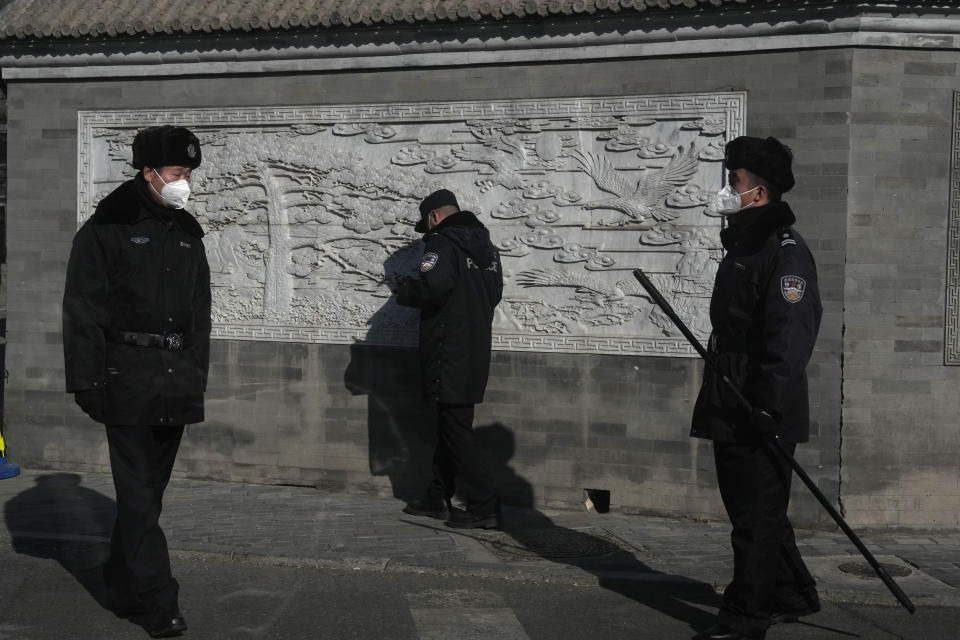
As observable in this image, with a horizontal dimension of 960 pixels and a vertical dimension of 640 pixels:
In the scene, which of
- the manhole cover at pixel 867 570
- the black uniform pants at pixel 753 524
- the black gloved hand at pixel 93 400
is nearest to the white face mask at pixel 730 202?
the black uniform pants at pixel 753 524

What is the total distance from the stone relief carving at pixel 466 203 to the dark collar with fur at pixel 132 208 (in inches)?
134

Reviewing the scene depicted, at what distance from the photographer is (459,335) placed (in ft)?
26.8

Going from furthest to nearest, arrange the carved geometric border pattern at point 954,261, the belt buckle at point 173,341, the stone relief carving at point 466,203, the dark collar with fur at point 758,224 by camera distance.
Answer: the stone relief carving at point 466,203 < the carved geometric border pattern at point 954,261 < the belt buckle at point 173,341 < the dark collar with fur at point 758,224

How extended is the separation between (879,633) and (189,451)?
18.7 feet

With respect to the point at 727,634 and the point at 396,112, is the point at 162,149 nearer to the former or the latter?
the point at 727,634

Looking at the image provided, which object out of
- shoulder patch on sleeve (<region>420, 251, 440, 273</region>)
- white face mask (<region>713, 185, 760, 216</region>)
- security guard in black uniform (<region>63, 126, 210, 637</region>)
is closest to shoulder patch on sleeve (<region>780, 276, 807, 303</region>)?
white face mask (<region>713, 185, 760, 216</region>)

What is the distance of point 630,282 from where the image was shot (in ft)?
28.8

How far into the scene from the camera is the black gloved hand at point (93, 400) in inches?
222

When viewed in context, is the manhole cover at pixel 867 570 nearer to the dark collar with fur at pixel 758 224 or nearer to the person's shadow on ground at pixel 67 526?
the dark collar with fur at pixel 758 224

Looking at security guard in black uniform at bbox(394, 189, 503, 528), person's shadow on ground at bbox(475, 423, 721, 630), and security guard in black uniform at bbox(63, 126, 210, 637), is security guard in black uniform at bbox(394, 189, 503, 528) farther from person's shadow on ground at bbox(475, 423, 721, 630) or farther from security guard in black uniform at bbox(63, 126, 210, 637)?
security guard in black uniform at bbox(63, 126, 210, 637)

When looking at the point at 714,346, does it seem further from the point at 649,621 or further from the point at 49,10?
the point at 49,10

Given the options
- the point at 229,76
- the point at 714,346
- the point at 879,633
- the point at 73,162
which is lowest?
the point at 879,633

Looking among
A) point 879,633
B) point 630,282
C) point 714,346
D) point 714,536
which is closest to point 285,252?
point 630,282

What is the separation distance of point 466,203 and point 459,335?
4.49 ft
